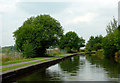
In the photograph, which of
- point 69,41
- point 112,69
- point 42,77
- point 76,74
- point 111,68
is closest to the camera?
point 42,77

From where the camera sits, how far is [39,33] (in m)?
38.9

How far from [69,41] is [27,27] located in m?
57.9

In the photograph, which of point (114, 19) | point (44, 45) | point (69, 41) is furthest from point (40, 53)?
point (69, 41)

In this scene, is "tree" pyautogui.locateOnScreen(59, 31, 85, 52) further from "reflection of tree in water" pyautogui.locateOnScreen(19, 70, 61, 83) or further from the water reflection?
"reflection of tree in water" pyautogui.locateOnScreen(19, 70, 61, 83)

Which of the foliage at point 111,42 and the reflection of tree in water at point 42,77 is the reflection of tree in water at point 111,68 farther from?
the foliage at point 111,42

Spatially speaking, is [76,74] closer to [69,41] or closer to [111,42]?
[111,42]

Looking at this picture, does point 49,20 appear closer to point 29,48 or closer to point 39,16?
point 39,16

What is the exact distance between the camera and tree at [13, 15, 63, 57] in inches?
1519

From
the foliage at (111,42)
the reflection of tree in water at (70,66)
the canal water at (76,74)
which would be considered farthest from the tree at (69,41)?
the canal water at (76,74)

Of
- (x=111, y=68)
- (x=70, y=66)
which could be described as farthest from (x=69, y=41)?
(x=111, y=68)

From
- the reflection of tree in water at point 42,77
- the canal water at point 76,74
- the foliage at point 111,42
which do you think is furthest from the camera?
the foliage at point 111,42

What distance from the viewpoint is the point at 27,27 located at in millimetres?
38844

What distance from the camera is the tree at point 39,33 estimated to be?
38594mm

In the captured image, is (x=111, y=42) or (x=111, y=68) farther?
(x=111, y=42)
